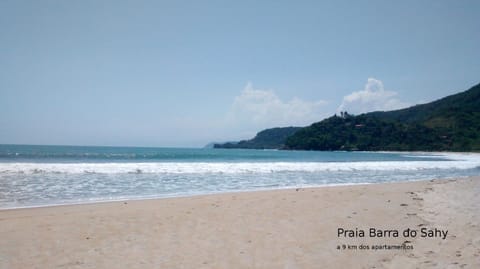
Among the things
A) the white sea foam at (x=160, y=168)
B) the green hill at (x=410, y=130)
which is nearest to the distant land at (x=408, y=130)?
the green hill at (x=410, y=130)

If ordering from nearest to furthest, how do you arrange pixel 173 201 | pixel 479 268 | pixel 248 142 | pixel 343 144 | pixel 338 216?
pixel 479 268
pixel 338 216
pixel 173 201
pixel 343 144
pixel 248 142

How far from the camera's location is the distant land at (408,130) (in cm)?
8900

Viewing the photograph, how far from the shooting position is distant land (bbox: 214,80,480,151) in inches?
3504

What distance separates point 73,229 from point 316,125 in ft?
444

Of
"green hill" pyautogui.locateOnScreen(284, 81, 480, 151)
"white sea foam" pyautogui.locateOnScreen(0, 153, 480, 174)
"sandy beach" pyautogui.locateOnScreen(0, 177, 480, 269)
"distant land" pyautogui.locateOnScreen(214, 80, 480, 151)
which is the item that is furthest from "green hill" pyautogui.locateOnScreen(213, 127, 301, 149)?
"sandy beach" pyautogui.locateOnScreen(0, 177, 480, 269)

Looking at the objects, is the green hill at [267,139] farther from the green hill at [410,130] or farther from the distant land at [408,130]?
the green hill at [410,130]

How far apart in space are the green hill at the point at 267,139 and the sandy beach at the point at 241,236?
149677mm

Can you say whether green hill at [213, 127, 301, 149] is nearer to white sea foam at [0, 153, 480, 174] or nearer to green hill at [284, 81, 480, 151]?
green hill at [284, 81, 480, 151]

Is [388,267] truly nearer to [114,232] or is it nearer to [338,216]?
[338,216]

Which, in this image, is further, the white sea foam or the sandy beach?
the white sea foam

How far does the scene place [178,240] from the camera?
5.31 m

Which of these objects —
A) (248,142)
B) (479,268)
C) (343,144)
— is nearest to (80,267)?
(479,268)

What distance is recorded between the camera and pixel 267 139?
172 m

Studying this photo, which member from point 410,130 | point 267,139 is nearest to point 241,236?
point 410,130
